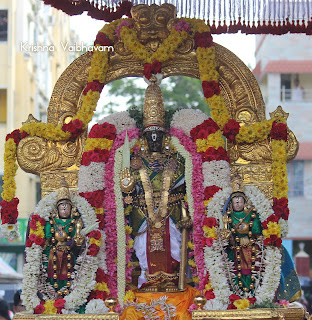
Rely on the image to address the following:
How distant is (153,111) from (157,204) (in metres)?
1.32

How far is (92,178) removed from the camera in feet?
34.8

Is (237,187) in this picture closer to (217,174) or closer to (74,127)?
(217,174)

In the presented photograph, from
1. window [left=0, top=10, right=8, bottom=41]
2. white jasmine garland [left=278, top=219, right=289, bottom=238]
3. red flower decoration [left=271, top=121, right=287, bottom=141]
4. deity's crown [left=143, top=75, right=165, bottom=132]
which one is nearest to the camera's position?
white jasmine garland [left=278, top=219, right=289, bottom=238]

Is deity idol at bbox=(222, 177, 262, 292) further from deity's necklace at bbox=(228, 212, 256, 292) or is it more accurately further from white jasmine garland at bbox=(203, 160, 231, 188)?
white jasmine garland at bbox=(203, 160, 231, 188)

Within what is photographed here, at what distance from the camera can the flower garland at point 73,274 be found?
991 centimetres

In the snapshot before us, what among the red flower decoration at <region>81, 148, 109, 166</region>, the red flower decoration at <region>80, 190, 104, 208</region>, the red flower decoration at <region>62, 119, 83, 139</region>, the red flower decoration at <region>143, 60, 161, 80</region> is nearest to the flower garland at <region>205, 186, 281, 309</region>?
the red flower decoration at <region>80, 190, 104, 208</region>

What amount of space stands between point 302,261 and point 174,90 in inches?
292

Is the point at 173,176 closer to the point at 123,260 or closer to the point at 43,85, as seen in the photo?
the point at 123,260

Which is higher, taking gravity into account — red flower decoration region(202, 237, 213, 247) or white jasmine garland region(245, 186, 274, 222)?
white jasmine garland region(245, 186, 274, 222)

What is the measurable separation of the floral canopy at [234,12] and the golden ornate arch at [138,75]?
424 mm

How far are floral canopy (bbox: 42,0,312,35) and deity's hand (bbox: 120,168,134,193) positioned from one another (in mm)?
2414

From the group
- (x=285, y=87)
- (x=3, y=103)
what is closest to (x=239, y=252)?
(x=3, y=103)

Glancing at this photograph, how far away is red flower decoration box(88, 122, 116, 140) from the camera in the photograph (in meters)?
10.8

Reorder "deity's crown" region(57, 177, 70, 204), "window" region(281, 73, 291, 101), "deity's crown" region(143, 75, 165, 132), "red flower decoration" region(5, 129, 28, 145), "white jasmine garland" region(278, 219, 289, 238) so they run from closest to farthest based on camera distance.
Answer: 1. "deity's crown" region(57, 177, 70, 204)
2. "white jasmine garland" region(278, 219, 289, 238)
3. "deity's crown" region(143, 75, 165, 132)
4. "red flower decoration" region(5, 129, 28, 145)
5. "window" region(281, 73, 291, 101)
